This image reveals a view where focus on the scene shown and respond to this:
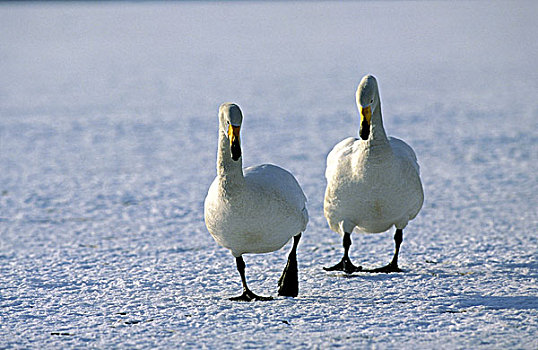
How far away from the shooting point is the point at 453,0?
39312mm

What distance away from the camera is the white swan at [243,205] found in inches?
162

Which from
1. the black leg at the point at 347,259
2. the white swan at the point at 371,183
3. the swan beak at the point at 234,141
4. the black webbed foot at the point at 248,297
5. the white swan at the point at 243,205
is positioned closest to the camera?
the swan beak at the point at 234,141

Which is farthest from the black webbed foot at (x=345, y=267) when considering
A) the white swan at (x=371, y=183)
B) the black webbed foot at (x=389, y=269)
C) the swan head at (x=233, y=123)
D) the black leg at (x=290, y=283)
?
the swan head at (x=233, y=123)

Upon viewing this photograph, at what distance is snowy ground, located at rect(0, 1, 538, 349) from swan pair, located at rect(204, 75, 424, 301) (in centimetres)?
36

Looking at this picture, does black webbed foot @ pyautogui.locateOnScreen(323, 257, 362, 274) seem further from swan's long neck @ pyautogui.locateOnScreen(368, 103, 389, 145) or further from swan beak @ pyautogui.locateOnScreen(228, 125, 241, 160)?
swan beak @ pyautogui.locateOnScreen(228, 125, 241, 160)

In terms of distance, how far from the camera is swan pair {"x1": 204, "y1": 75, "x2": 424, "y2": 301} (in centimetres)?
414

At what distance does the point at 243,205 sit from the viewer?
4121 millimetres

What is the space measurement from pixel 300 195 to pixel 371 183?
48 centimetres

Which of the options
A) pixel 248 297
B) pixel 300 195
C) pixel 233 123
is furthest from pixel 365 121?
pixel 248 297

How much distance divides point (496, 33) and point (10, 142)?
18205mm

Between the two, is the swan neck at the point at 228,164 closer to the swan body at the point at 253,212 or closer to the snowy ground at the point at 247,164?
the swan body at the point at 253,212

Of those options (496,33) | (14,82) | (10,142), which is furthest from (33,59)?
(496,33)

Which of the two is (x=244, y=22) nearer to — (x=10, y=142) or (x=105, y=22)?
(x=105, y=22)

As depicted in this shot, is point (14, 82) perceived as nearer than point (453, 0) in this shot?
Yes
